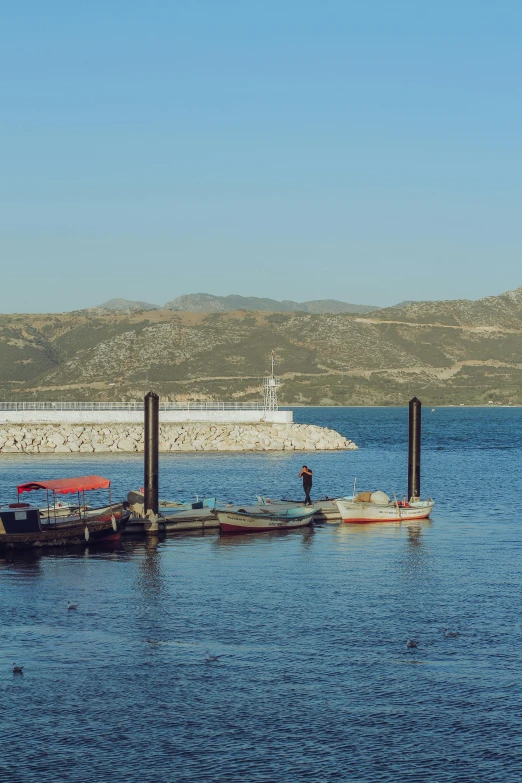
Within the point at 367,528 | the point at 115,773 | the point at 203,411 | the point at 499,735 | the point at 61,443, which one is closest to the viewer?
the point at 115,773

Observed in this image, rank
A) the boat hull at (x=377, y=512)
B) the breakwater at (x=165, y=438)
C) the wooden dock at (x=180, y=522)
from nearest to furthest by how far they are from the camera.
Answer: the wooden dock at (x=180, y=522) → the boat hull at (x=377, y=512) → the breakwater at (x=165, y=438)

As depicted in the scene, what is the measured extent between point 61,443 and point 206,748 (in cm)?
7639

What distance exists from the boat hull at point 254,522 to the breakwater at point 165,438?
49.4 meters

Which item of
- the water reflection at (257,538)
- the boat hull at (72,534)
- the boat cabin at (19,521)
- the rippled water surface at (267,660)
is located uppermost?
the boat cabin at (19,521)

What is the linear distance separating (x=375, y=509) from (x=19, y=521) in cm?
1547

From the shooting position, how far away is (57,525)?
39.6m

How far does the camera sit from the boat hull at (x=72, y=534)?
125ft

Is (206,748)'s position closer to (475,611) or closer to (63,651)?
(63,651)

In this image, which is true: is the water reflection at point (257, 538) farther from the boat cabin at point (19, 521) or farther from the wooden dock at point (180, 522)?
the boat cabin at point (19, 521)

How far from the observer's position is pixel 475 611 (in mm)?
27641

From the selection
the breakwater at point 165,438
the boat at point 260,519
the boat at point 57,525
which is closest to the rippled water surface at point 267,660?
the boat at point 57,525

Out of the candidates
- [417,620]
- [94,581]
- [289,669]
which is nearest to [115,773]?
[289,669]

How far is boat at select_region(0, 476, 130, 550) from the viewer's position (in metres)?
38.3

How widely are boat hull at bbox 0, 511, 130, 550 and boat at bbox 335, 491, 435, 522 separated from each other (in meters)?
10.4
